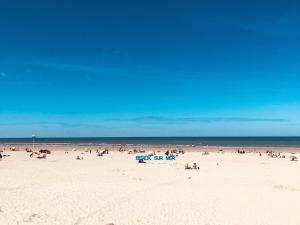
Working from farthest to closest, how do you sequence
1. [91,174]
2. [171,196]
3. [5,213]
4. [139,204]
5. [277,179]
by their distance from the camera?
1. [91,174]
2. [277,179]
3. [171,196]
4. [139,204]
5. [5,213]

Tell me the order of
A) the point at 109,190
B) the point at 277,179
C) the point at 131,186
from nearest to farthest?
the point at 109,190 → the point at 131,186 → the point at 277,179

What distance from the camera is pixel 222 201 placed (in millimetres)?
15406

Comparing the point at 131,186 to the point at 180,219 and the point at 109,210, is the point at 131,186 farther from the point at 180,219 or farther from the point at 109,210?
the point at 180,219

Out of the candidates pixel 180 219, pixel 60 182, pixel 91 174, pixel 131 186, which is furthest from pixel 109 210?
pixel 91 174

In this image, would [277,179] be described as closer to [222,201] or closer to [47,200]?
[222,201]

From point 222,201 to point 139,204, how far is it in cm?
321

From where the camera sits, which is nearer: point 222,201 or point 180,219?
point 180,219

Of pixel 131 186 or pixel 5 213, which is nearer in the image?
pixel 5 213

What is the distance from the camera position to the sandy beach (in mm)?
12750

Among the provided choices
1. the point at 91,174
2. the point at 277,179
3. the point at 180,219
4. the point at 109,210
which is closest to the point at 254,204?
the point at 180,219

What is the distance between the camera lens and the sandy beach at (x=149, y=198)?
1275 centimetres

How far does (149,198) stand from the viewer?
15953 millimetres

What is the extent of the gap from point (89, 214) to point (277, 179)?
1229cm

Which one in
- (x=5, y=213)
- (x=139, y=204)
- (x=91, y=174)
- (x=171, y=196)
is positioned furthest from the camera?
(x=91, y=174)
